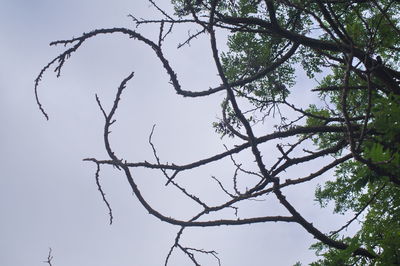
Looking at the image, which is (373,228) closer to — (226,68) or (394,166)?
(394,166)

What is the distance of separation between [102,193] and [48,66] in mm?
1131

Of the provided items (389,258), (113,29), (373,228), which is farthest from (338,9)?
(113,29)

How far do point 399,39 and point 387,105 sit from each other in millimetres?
3852

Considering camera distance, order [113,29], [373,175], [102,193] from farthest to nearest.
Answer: [373,175], [102,193], [113,29]

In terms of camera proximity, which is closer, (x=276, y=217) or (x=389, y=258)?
(x=276, y=217)

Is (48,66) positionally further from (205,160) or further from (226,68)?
(226,68)

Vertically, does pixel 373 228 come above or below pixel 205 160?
below

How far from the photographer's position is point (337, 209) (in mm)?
9031

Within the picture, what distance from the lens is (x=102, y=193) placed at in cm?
271

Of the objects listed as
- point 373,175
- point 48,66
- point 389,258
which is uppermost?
point 48,66

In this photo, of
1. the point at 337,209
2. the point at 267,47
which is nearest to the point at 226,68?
the point at 267,47

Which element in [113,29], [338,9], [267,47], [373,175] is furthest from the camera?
[267,47]

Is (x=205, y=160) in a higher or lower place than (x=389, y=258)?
higher

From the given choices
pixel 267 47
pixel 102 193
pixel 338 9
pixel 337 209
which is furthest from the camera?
pixel 337 209
